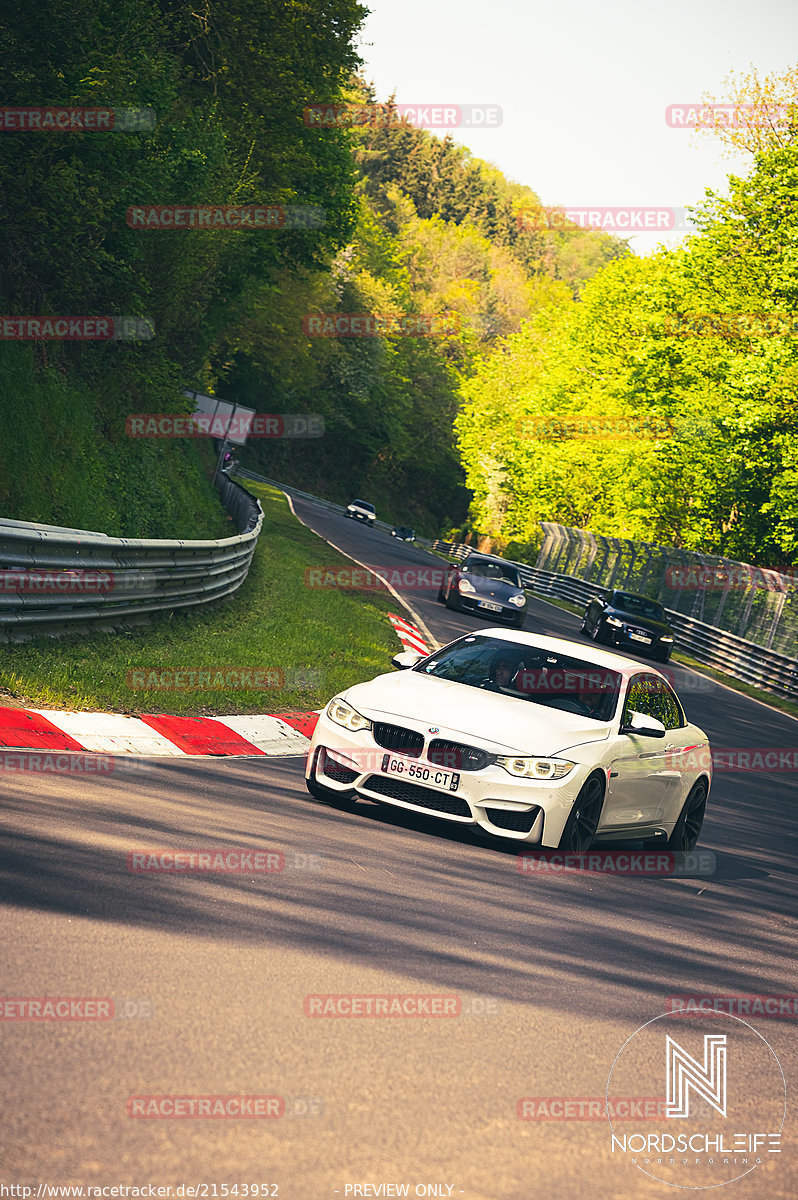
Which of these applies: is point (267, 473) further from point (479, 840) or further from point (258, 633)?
point (479, 840)

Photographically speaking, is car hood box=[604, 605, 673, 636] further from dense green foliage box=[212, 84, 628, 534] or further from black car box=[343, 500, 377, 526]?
black car box=[343, 500, 377, 526]

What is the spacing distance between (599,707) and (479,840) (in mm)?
1438

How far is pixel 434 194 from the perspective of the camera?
461 feet

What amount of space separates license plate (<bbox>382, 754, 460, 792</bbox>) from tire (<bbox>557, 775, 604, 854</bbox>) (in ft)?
2.67

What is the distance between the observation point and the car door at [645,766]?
384 inches

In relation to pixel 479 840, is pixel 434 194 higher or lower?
higher

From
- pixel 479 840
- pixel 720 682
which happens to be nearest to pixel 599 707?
pixel 479 840

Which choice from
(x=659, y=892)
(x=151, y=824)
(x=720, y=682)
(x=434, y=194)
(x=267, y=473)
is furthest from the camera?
(x=434, y=194)

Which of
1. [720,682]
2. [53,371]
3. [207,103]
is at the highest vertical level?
[207,103]

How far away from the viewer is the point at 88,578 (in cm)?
1283
